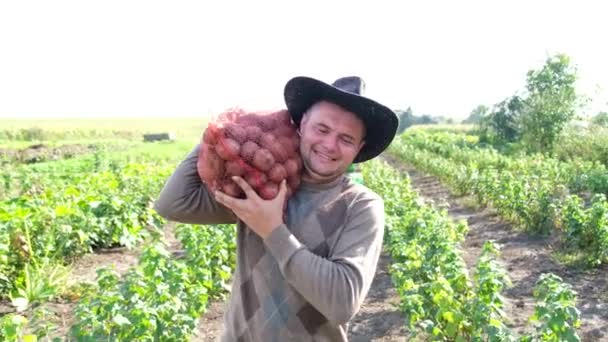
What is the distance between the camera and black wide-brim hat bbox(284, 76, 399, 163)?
1.88 m

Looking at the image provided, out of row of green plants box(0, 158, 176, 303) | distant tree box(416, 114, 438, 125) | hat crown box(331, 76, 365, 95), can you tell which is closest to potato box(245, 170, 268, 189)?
hat crown box(331, 76, 365, 95)

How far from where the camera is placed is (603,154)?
1945 centimetres

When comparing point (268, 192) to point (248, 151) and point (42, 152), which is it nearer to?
point (248, 151)

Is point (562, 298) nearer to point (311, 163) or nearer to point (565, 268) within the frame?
point (311, 163)

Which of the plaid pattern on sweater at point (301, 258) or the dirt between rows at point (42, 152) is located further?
the dirt between rows at point (42, 152)

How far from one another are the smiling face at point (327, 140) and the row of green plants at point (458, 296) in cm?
215

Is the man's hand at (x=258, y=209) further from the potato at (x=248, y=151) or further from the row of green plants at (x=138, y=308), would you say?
the row of green plants at (x=138, y=308)

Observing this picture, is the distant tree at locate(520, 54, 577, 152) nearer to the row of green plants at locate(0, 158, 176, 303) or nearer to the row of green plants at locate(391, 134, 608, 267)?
the row of green plants at locate(391, 134, 608, 267)

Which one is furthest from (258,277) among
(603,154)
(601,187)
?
(603,154)

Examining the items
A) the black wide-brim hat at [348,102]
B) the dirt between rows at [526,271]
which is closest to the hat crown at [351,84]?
the black wide-brim hat at [348,102]

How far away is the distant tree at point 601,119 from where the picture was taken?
27878 mm

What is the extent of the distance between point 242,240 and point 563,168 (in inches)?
560

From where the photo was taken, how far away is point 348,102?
73.7 inches

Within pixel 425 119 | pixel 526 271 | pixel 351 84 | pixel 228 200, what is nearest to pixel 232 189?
pixel 228 200
